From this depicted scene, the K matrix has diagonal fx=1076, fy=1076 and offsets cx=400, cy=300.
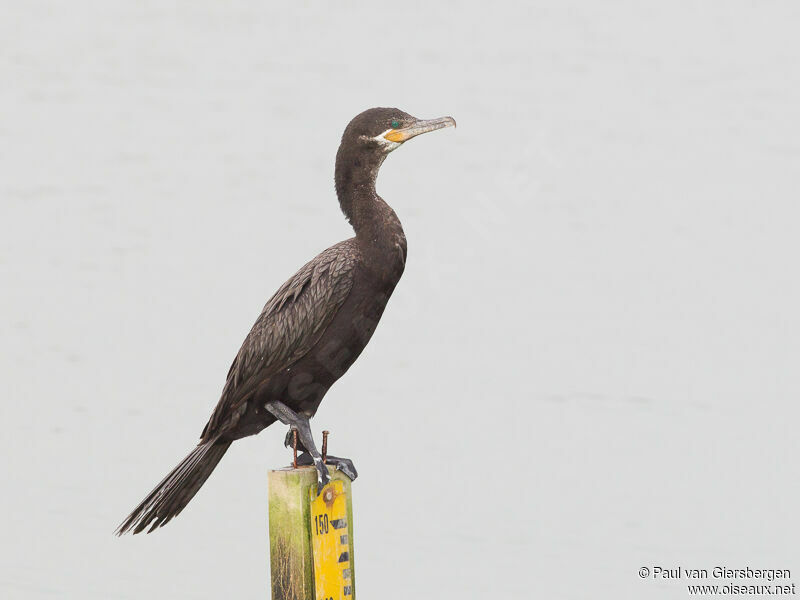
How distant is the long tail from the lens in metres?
4.90

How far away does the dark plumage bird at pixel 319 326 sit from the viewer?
16.1ft

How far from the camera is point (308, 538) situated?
4.55 m

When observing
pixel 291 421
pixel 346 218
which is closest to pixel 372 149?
pixel 346 218

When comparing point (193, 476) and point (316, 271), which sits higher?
point (316, 271)

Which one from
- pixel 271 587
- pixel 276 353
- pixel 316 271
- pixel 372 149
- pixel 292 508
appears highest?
pixel 372 149

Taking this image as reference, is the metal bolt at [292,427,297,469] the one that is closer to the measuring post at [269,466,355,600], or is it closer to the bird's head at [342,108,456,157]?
the measuring post at [269,466,355,600]

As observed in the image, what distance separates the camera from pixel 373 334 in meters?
5.06

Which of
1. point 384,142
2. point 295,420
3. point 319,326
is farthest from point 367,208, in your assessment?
point 295,420

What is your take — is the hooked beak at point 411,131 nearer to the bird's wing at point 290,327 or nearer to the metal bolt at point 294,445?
the bird's wing at point 290,327

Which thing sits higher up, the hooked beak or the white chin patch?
the hooked beak

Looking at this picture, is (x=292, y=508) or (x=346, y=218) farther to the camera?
(x=346, y=218)

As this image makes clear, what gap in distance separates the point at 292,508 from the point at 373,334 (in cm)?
93

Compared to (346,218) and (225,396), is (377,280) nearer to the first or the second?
(346,218)

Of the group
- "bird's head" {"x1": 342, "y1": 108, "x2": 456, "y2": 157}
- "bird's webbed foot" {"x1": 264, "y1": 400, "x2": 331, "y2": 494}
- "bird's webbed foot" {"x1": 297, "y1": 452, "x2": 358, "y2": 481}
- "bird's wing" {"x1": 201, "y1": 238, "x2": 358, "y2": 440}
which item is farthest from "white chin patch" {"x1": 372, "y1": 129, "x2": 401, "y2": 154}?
"bird's webbed foot" {"x1": 297, "y1": 452, "x2": 358, "y2": 481}
